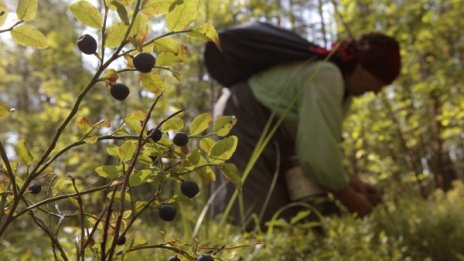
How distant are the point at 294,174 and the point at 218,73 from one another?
0.76m

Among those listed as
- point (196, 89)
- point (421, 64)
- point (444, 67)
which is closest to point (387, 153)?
point (421, 64)

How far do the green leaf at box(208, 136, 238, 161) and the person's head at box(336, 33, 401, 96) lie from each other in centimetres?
234

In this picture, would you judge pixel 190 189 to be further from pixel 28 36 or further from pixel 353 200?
pixel 353 200

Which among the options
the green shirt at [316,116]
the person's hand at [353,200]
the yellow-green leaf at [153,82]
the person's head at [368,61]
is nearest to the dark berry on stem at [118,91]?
the yellow-green leaf at [153,82]

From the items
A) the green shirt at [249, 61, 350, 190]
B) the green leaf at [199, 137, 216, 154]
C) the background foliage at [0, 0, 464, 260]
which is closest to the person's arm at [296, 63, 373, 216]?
the green shirt at [249, 61, 350, 190]

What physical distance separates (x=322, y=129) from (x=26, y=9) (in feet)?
6.55

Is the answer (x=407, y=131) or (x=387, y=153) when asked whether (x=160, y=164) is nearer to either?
(x=407, y=131)

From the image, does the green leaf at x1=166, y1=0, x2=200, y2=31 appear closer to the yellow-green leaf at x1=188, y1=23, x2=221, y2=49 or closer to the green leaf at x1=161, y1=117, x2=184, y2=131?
the yellow-green leaf at x1=188, y1=23, x2=221, y2=49

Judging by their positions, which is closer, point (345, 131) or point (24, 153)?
point (24, 153)

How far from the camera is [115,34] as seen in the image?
0.51 meters

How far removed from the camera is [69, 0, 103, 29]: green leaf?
488 mm

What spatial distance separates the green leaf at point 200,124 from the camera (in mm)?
589

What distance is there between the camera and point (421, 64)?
604 cm

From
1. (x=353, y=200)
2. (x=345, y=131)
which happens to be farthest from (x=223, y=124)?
(x=345, y=131)
